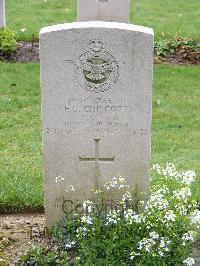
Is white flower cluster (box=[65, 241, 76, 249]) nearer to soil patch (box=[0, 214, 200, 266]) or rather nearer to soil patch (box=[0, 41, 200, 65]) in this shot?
soil patch (box=[0, 214, 200, 266])

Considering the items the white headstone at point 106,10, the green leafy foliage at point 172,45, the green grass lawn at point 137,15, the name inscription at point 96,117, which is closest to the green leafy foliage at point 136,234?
the name inscription at point 96,117

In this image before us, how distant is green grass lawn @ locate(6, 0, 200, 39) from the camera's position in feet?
44.0

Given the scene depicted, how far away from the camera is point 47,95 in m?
5.61

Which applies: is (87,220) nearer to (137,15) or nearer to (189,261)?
(189,261)

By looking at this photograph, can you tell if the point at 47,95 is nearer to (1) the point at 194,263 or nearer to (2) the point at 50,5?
(1) the point at 194,263

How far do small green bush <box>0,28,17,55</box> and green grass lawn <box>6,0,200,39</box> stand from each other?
1069mm

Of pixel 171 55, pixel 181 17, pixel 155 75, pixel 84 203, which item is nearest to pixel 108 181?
pixel 84 203

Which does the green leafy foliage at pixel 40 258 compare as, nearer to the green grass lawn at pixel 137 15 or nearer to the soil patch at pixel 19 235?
the soil patch at pixel 19 235

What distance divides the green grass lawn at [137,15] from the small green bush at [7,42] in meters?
1.07

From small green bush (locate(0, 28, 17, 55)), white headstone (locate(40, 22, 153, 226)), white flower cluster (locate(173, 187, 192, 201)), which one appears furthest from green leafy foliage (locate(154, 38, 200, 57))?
white flower cluster (locate(173, 187, 192, 201))

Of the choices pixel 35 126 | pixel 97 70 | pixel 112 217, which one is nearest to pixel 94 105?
pixel 97 70

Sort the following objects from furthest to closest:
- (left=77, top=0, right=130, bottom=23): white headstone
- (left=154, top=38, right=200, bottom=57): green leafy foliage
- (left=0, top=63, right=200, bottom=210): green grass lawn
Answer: (left=154, top=38, right=200, bottom=57): green leafy foliage, (left=77, top=0, right=130, bottom=23): white headstone, (left=0, top=63, right=200, bottom=210): green grass lawn

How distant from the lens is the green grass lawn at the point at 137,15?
44.0 ft

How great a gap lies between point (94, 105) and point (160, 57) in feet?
20.3
